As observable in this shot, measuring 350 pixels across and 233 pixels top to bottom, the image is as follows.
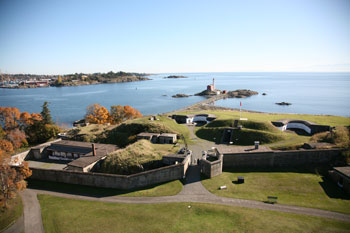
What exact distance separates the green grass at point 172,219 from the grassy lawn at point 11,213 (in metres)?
2.34

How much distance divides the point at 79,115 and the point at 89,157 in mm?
62696

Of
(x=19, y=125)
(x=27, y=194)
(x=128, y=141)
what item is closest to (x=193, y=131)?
(x=128, y=141)

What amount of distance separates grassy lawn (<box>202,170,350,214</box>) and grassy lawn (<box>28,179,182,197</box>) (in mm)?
4262

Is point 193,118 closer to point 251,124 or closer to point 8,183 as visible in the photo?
point 251,124

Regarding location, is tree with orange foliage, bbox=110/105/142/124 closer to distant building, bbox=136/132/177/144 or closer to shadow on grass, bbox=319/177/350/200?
distant building, bbox=136/132/177/144

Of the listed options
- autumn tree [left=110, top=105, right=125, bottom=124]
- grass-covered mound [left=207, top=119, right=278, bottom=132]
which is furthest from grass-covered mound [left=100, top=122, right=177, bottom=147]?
autumn tree [left=110, top=105, right=125, bottom=124]

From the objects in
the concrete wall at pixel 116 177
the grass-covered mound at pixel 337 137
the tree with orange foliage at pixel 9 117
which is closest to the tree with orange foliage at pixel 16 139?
the tree with orange foliage at pixel 9 117

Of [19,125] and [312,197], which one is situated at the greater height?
[19,125]

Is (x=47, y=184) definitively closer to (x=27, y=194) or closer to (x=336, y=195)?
(x=27, y=194)

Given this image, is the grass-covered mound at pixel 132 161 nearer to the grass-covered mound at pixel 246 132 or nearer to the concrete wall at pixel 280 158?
the concrete wall at pixel 280 158

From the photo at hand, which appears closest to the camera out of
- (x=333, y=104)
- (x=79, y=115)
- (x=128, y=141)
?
(x=128, y=141)

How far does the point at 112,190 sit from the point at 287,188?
70.2ft

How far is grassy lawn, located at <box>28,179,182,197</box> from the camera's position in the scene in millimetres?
23406

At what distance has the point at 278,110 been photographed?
328 feet
